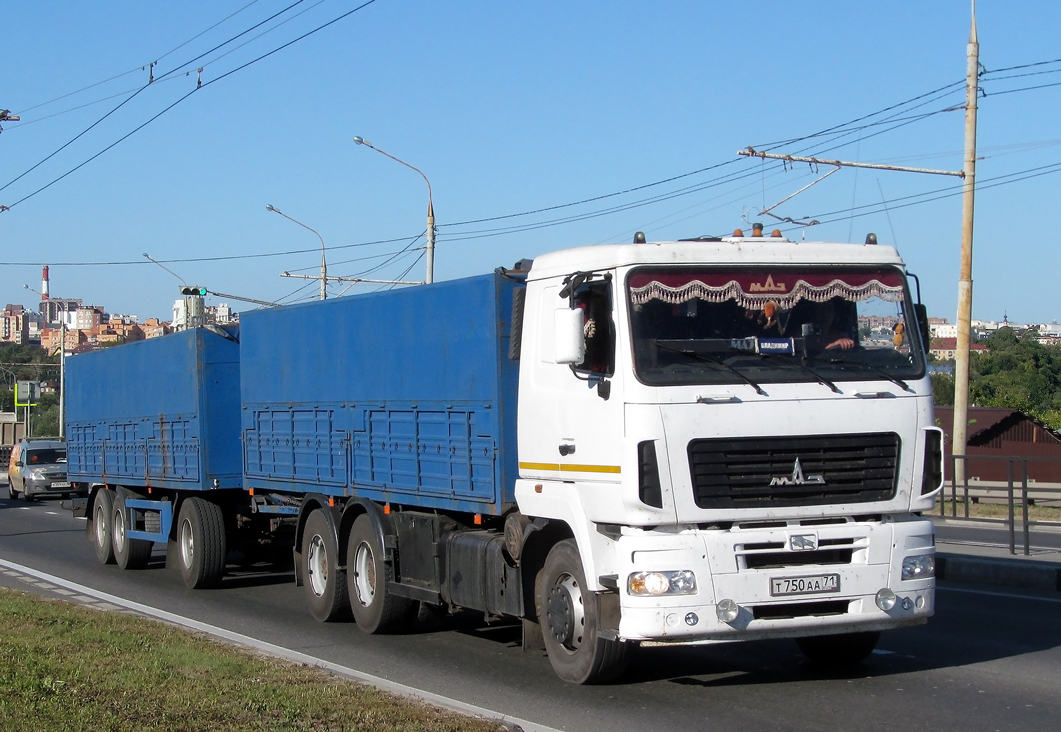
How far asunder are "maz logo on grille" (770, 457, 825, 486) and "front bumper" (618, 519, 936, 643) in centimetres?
26

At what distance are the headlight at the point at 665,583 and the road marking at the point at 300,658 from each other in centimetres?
97

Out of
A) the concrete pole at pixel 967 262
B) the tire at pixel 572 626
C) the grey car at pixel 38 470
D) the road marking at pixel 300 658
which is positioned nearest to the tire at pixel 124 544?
the road marking at pixel 300 658

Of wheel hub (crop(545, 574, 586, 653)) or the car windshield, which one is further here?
the car windshield

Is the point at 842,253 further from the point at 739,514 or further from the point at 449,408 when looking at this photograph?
the point at 449,408

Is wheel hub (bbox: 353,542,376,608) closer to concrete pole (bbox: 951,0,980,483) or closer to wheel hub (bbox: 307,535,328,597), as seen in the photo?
wheel hub (bbox: 307,535,328,597)

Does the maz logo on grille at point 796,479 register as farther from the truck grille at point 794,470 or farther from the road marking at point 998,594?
the road marking at point 998,594

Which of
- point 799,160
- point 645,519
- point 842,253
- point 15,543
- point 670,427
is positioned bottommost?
point 15,543

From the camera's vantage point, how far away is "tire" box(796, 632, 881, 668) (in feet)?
28.1

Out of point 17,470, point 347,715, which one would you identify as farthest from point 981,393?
point 347,715

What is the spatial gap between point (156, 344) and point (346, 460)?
5.78 meters

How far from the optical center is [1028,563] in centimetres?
1325

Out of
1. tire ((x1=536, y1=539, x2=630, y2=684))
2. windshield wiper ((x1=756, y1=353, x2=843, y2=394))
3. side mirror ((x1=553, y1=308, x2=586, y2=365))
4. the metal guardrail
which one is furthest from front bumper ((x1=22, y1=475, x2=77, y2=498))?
windshield wiper ((x1=756, y1=353, x2=843, y2=394))

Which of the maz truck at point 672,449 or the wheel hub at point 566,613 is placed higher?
the maz truck at point 672,449

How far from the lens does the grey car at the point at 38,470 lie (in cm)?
3544
